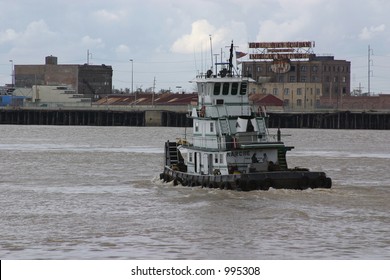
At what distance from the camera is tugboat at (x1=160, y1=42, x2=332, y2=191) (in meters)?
54.4

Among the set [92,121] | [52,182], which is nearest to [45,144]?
[52,182]

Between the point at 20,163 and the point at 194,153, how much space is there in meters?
29.4

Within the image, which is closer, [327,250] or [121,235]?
[327,250]

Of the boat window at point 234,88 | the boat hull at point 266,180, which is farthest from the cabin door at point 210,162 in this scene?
the boat window at point 234,88

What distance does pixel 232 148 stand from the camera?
5512 centimetres

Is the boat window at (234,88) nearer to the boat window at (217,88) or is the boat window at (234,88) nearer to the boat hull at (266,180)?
the boat window at (217,88)

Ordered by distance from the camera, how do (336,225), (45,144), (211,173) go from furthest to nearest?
(45,144) < (211,173) < (336,225)

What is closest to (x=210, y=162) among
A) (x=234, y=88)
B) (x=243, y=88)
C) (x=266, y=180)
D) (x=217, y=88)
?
(x=266, y=180)

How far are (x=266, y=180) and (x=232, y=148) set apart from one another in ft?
8.94

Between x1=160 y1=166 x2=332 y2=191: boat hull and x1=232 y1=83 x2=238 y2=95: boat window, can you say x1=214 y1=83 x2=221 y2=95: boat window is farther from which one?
x1=160 y1=166 x2=332 y2=191: boat hull

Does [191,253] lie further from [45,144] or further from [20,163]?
[45,144]

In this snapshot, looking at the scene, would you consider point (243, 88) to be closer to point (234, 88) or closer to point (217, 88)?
point (234, 88)

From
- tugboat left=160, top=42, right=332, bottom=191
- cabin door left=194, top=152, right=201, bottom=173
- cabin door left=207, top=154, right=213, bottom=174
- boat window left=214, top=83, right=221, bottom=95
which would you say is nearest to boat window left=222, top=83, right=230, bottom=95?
tugboat left=160, top=42, right=332, bottom=191

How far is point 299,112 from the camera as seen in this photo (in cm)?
18562
